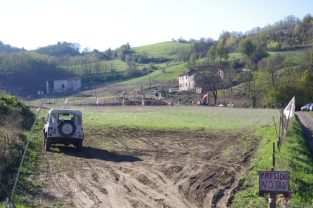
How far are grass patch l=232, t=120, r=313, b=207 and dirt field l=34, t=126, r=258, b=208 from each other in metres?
0.46

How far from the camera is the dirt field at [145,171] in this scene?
1346 cm

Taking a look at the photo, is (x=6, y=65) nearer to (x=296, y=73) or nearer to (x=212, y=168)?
(x=296, y=73)

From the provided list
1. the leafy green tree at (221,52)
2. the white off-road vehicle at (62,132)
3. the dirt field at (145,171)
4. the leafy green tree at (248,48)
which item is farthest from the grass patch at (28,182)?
the leafy green tree at (248,48)

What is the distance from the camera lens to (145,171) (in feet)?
58.3

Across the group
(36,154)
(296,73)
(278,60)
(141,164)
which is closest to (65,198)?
(141,164)

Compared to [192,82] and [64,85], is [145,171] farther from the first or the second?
[64,85]

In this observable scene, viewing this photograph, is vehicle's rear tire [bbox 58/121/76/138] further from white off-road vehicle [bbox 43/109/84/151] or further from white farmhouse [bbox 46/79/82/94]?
white farmhouse [bbox 46/79/82/94]

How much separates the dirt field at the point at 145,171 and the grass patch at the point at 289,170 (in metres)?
0.46

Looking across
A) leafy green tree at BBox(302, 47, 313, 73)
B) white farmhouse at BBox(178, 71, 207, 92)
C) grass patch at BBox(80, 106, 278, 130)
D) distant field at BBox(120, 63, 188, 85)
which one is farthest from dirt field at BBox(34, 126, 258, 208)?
distant field at BBox(120, 63, 188, 85)

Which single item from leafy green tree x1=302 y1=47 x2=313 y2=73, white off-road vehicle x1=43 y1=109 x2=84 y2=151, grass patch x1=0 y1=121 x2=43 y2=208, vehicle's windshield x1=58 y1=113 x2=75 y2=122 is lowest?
grass patch x1=0 y1=121 x2=43 y2=208

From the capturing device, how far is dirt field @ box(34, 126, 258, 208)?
1346 cm

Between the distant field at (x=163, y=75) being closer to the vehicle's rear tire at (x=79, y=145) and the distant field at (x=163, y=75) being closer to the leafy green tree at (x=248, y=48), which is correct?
the leafy green tree at (x=248, y=48)

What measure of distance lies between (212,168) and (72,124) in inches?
312

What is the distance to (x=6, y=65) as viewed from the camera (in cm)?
16288
